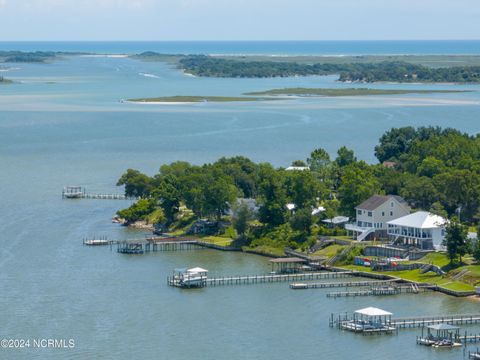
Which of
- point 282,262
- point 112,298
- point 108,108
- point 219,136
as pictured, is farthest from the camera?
point 108,108

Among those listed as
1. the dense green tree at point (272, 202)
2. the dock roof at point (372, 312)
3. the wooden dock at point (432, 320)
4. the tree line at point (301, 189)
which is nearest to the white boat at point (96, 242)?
the tree line at point (301, 189)

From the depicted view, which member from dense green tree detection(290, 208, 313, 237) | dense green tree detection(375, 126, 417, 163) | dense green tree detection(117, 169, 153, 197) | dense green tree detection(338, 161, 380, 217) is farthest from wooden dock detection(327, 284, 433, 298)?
dense green tree detection(375, 126, 417, 163)

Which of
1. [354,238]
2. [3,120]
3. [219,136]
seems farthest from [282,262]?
[3,120]

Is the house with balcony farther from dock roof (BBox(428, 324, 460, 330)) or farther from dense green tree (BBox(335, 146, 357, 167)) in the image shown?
dense green tree (BBox(335, 146, 357, 167))

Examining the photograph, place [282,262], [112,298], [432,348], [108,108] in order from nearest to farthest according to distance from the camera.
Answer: [432,348], [112,298], [282,262], [108,108]

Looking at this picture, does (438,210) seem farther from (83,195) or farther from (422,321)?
(83,195)

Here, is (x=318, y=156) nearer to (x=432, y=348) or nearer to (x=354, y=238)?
(x=354, y=238)

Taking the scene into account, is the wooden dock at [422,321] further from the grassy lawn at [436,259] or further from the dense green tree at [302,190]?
the dense green tree at [302,190]

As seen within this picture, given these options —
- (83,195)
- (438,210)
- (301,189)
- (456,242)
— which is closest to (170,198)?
(301,189)
